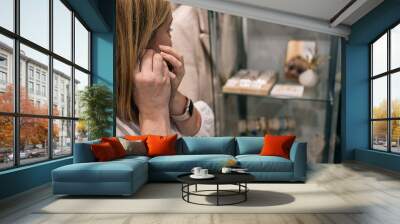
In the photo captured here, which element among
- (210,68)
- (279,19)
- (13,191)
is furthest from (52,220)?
(279,19)

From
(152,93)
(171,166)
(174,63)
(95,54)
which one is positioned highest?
(95,54)

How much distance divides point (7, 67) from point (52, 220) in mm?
2179

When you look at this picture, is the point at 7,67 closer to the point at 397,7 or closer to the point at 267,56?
the point at 267,56

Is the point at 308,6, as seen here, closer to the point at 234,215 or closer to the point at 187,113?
the point at 187,113

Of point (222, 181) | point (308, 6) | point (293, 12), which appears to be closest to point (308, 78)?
point (293, 12)

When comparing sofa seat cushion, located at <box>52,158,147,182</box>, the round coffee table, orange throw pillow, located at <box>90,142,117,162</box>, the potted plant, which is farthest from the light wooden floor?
the potted plant

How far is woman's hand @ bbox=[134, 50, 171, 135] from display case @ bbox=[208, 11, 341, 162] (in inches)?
47.1

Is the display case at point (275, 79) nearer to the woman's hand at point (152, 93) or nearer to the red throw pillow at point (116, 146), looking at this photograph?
the woman's hand at point (152, 93)

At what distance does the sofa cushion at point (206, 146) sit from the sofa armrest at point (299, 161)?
118 centimetres

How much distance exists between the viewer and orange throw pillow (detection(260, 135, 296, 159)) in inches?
251

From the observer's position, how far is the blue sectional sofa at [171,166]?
478 cm

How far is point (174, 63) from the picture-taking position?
8438mm

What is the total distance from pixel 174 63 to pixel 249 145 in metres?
2.72

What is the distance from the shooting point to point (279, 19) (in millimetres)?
8602
